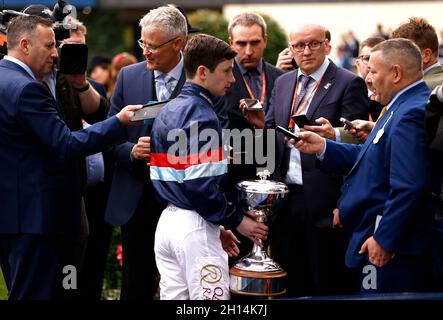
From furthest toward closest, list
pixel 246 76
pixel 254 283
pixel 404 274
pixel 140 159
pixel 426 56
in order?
pixel 246 76 < pixel 426 56 < pixel 140 159 < pixel 254 283 < pixel 404 274

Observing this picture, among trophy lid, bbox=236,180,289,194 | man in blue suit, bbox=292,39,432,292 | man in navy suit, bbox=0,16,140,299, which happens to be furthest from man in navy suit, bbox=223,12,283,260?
man in blue suit, bbox=292,39,432,292

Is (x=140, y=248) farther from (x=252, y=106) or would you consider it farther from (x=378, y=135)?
(x=378, y=135)

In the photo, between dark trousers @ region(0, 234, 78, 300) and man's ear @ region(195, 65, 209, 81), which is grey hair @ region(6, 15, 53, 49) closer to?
man's ear @ region(195, 65, 209, 81)

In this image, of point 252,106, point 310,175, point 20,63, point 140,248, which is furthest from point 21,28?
point 310,175

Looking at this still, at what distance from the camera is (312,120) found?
18.4 feet

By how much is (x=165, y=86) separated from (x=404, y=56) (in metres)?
1.80

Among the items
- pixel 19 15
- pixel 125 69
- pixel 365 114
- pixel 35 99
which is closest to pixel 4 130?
pixel 35 99

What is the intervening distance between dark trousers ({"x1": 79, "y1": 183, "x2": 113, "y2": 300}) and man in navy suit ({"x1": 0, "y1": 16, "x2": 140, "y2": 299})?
129cm

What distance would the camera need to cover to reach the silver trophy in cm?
468

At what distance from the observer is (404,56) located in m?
4.46
